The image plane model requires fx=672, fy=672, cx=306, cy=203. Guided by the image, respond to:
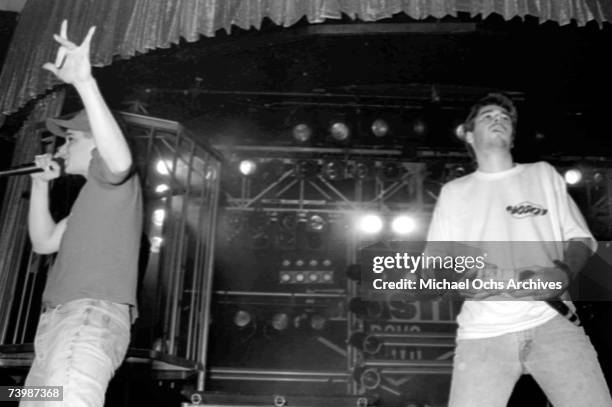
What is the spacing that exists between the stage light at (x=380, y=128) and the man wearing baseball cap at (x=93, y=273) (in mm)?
4810

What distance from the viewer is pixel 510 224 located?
9.59 feet

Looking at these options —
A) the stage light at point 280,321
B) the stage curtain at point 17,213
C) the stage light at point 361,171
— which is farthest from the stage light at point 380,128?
the stage curtain at point 17,213

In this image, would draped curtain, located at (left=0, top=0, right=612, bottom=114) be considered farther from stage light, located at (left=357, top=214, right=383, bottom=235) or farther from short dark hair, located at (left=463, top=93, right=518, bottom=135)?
stage light, located at (left=357, top=214, right=383, bottom=235)

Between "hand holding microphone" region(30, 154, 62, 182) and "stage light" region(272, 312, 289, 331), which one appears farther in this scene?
"stage light" region(272, 312, 289, 331)

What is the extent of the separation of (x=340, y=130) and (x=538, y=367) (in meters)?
5.02

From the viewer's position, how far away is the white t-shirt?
2.70 metres

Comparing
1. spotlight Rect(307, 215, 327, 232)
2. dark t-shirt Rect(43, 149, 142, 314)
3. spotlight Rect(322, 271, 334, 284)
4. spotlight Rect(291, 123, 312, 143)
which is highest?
spotlight Rect(291, 123, 312, 143)

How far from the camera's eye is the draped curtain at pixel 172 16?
3854 millimetres

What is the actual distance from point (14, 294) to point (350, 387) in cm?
371

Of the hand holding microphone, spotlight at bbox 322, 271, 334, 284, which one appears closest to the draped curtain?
the hand holding microphone

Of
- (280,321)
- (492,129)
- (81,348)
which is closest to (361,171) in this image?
(280,321)

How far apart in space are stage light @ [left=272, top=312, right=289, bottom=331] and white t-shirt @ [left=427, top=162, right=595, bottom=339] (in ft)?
14.7

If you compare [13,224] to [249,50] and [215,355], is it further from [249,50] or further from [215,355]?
[215,355]

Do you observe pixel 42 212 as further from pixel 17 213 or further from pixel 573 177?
pixel 573 177
